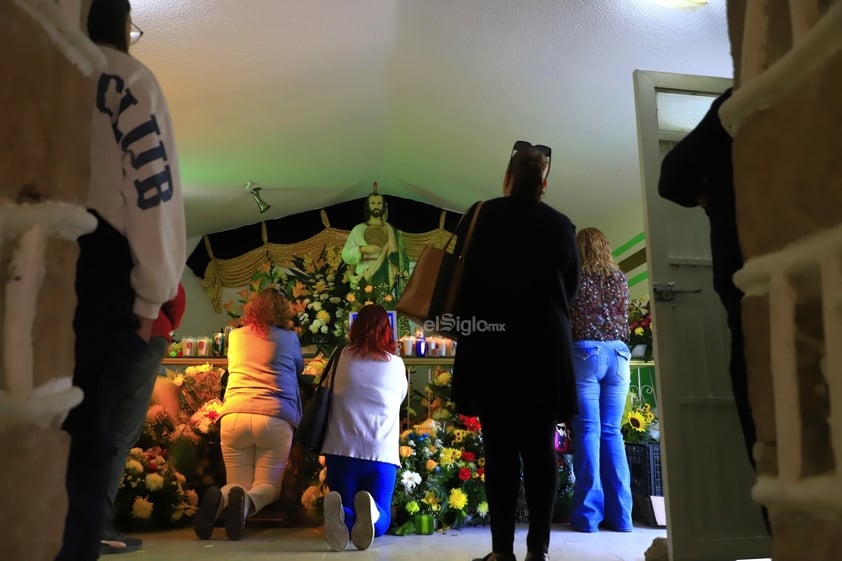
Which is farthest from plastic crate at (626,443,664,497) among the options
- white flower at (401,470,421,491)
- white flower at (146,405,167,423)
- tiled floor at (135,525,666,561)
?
white flower at (146,405,167,423)

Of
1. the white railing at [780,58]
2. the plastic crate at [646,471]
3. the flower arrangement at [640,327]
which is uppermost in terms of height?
the flower arrangement at [640,327]

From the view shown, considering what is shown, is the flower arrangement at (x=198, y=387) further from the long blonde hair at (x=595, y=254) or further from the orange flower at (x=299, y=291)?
the long blonde hair at (x=595, y=254)

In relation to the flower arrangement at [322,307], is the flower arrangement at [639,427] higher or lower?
lower

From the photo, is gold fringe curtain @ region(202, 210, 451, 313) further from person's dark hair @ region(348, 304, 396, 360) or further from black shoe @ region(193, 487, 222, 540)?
black shoe @ region(193, 487, 222, 540)

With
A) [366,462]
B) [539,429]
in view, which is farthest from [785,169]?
[366,462]

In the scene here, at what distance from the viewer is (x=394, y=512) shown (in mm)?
3287

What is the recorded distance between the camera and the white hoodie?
1.20 metres

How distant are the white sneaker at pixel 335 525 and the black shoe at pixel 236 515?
0.53m

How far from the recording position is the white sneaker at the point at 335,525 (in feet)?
8.89

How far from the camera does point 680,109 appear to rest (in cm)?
254

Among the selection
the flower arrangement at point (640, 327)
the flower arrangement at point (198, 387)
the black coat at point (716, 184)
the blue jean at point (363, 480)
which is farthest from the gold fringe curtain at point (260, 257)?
the black coat at point (716, 184)

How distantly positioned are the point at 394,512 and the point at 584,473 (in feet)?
3.05

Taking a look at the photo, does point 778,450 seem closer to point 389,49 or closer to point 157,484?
point 157,484

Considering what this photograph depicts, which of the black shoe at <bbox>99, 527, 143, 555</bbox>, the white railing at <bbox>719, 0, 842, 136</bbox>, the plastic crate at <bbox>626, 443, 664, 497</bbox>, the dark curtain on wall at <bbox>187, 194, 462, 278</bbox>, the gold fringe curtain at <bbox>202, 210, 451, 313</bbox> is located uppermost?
the dark curtain on wall at <bbox>187, 194, 462, 278</bbox>
